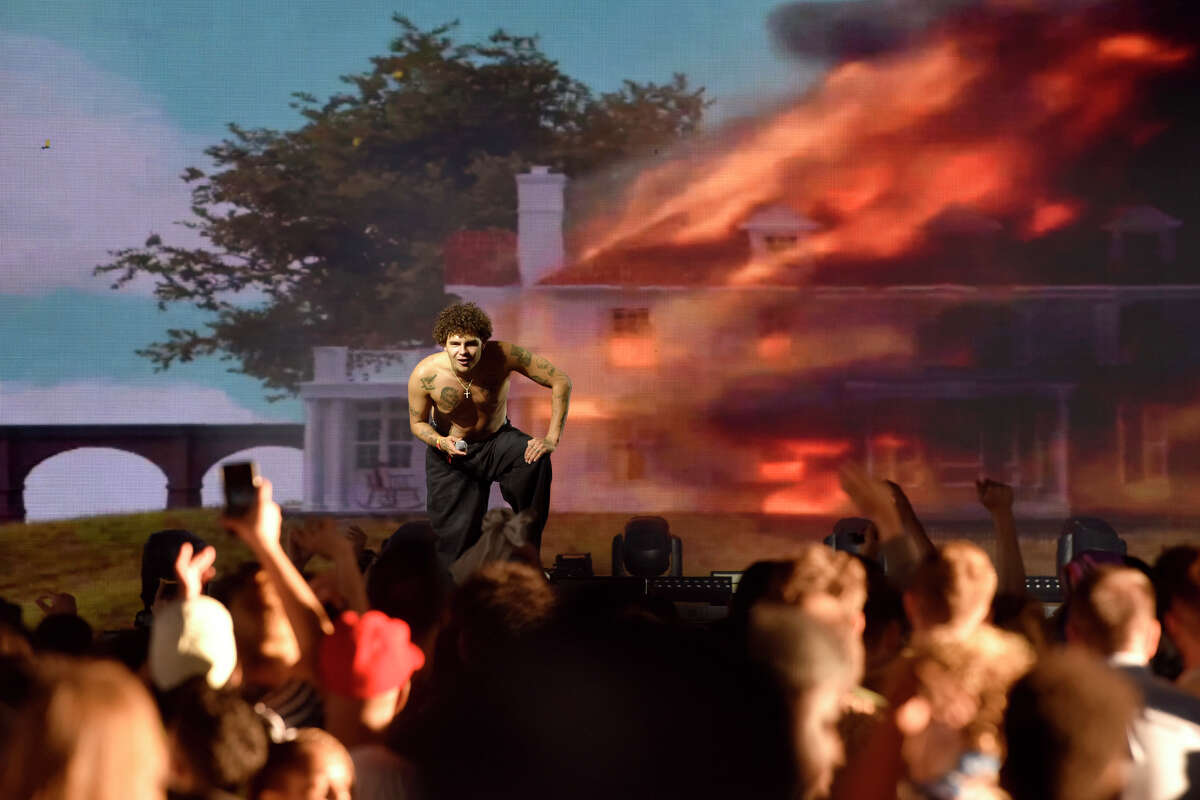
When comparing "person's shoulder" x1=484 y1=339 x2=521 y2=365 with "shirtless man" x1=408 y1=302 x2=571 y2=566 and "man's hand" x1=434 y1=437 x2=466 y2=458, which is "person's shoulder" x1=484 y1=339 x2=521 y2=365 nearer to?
"shirtless man" x1=408 y1=302 x2=571 y2=566

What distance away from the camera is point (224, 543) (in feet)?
40.0

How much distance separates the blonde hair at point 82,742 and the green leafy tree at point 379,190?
11.0 metres

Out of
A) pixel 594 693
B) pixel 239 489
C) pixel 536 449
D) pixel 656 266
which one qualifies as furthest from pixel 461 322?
pixel 656 266

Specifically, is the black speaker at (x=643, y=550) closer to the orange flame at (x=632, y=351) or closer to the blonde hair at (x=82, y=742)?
the blonde hair at (x=82, y=742)

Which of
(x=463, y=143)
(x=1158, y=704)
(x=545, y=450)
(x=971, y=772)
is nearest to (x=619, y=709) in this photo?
(x=971, y=772)

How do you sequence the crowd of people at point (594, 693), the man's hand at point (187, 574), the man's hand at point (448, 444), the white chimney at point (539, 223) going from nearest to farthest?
the crowd of people at point (594, 693) < the man's hand at point (187, 574) < the man's hand at point (448, 444) < the white chimney at point (539, 223)

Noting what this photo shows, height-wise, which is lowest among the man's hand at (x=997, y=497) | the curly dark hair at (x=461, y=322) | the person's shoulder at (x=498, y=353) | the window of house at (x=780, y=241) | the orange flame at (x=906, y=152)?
the man's hand at (x=997, y=497)

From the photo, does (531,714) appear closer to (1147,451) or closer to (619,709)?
(619,709)

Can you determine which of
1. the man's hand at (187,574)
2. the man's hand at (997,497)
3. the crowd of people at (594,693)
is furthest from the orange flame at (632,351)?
the man's hand at (187,574)

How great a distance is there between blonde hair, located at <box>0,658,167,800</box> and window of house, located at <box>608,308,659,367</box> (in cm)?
1081

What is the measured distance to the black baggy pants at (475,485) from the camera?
6223mm

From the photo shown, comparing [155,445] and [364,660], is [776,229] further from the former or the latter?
[364,660]

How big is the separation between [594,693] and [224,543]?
1103cm

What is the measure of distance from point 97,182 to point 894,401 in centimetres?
711
